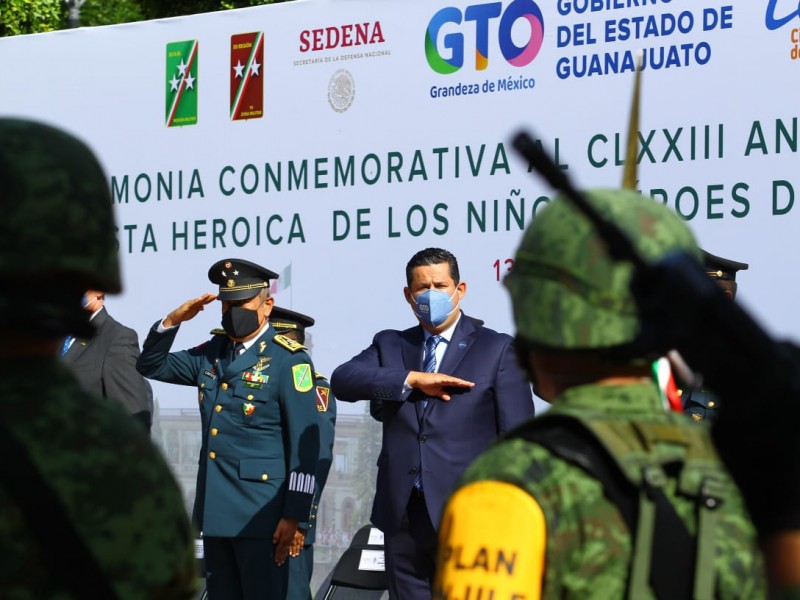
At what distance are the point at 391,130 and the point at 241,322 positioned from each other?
1394 millimetres

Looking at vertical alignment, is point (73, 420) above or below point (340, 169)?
below

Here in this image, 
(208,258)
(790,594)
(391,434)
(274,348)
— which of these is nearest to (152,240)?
(208,258)

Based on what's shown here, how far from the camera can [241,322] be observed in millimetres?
6488

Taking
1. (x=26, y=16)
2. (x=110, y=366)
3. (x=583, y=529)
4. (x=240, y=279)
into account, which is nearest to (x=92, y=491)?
(x=583, y=529)

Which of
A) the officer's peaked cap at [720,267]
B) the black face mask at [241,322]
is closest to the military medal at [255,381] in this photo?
the black face mask at [241,322]

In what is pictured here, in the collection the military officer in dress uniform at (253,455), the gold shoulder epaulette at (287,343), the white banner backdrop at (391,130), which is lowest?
the military officer in dress uniform at (253,455)

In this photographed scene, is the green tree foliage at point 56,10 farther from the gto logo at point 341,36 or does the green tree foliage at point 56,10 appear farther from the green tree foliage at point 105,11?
the gto logo at point 341,36

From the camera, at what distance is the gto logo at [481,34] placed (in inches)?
271

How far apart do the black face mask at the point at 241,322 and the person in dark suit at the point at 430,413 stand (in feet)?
2.89

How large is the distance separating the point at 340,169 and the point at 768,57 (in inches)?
87.3

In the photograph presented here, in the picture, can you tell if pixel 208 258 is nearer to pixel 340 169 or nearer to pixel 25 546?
pixel 340 169

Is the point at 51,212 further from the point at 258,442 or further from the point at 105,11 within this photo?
the point at 105,11

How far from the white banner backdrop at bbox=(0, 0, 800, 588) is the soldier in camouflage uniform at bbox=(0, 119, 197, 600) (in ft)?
14.7

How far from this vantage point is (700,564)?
1840 mm
